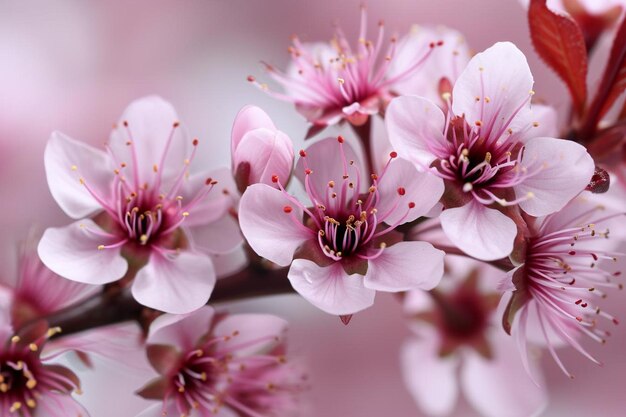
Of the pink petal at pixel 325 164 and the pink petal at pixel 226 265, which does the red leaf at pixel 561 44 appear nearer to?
the pink petal at pixel 325 164

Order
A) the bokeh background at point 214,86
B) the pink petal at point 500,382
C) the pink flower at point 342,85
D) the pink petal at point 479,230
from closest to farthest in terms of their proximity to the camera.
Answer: the pink petal at point 479,230
the pink flower at point 342,85
the pink petal at point 500,382
the bokeh background at point 214,86

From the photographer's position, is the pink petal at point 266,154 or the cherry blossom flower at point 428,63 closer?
the pink petal at point 266,154

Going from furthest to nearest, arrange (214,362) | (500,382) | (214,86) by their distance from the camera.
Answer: (214,86) → (500,382) → (214,362)

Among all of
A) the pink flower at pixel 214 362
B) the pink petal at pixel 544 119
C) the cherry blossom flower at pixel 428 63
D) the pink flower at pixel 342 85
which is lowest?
the pink flower at pixel 214 362

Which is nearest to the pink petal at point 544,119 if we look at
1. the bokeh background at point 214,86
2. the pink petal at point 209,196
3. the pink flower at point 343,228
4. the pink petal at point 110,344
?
the pink flower at point 343,228

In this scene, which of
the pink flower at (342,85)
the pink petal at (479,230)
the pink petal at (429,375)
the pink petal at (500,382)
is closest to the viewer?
the pink petal at (479,230)

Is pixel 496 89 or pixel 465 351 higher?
pixel 496 89

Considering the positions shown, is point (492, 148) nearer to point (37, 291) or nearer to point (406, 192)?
point (406, 192)

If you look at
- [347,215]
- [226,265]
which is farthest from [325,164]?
[226,265]
